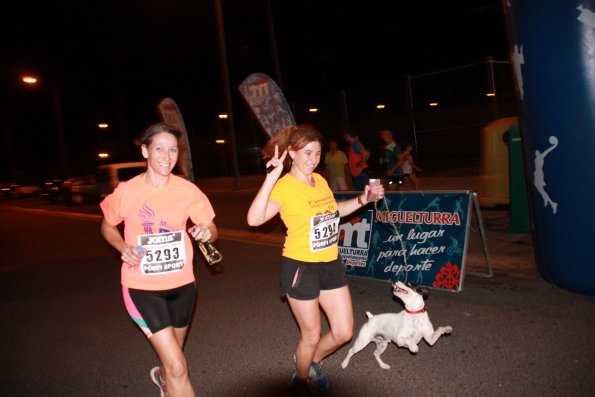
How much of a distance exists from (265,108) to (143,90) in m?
39.6

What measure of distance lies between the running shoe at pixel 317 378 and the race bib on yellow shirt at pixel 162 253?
1.34m

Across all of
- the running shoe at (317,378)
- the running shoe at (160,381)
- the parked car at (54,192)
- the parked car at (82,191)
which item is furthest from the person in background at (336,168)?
the parked car at (54,192)

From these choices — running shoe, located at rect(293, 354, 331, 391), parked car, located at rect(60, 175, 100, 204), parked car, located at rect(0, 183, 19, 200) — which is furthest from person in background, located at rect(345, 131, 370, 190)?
parked car, located at rect(0, 183, 19, 200)

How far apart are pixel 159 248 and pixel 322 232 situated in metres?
1.08

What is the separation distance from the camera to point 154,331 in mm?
2904

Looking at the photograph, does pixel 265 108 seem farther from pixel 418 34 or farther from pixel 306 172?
pixel 418 34

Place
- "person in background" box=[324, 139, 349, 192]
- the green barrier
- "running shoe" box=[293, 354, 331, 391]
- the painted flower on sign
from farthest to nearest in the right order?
"person in background" box=[324, 139, 349, 192], the green barrier, the painted flower on sign, "running shoe" box=[293, 354, 331, 391]

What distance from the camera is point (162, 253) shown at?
3.02m

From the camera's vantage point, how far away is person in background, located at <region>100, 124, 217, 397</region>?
290cm

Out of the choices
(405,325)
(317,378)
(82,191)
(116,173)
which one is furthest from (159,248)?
(82,191)

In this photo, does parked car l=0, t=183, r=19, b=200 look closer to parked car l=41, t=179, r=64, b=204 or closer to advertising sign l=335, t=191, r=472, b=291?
parked car l=41, t=179, r=64, b=204

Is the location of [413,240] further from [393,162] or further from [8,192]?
[8,192]

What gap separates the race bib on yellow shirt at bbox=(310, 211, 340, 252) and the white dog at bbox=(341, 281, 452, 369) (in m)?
0.77

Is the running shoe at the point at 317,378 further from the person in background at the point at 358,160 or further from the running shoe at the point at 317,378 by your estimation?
the person in background at the point at 358,160
